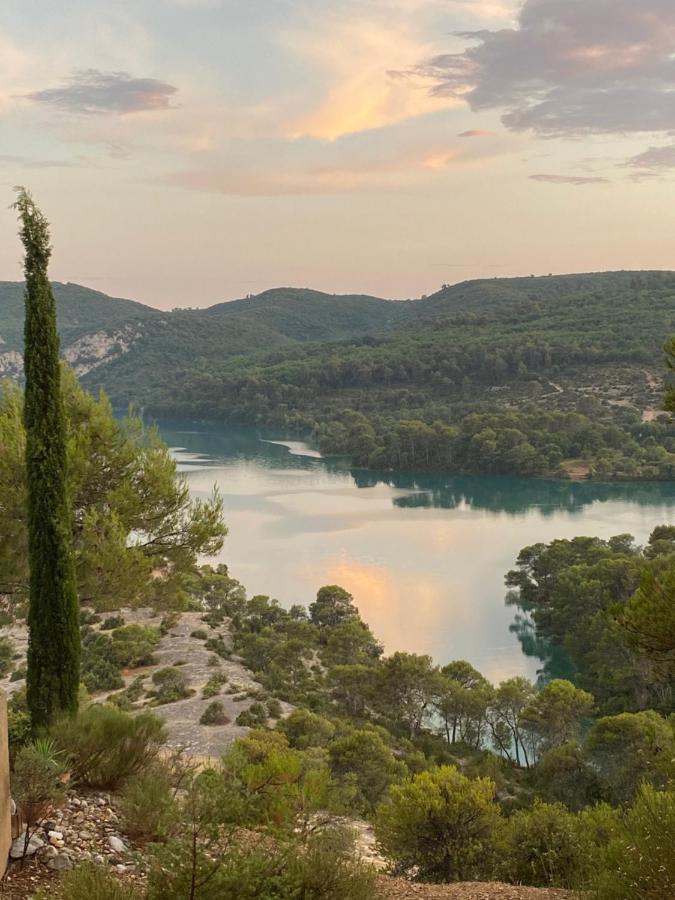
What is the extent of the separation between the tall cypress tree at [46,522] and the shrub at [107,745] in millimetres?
824

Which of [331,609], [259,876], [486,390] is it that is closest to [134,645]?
[331,609]

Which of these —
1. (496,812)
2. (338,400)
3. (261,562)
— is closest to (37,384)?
(496,812)

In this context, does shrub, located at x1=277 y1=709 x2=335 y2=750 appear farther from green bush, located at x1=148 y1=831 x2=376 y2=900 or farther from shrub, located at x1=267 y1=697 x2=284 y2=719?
green bush, located at x1=148 y1=831 x2=376 y2=900

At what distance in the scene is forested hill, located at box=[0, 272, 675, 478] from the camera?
204 ft

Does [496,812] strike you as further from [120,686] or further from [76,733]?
[120,686]

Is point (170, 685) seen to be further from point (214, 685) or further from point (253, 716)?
point (253, 716)

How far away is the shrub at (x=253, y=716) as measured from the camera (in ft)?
54.7

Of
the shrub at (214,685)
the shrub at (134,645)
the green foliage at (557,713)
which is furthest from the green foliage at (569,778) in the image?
the shrub at (134,645)

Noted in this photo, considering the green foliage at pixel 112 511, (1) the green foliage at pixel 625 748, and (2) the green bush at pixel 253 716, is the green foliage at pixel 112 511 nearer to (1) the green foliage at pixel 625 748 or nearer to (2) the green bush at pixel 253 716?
(2) the green bush at pixel 253 716

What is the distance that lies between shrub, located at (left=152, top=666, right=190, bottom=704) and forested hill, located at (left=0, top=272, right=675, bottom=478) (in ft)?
142

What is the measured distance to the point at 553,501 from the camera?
5134 cm

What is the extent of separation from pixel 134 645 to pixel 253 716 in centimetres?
702

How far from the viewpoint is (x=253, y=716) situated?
17.1m

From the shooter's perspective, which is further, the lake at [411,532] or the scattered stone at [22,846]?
the lake at [411,532]
